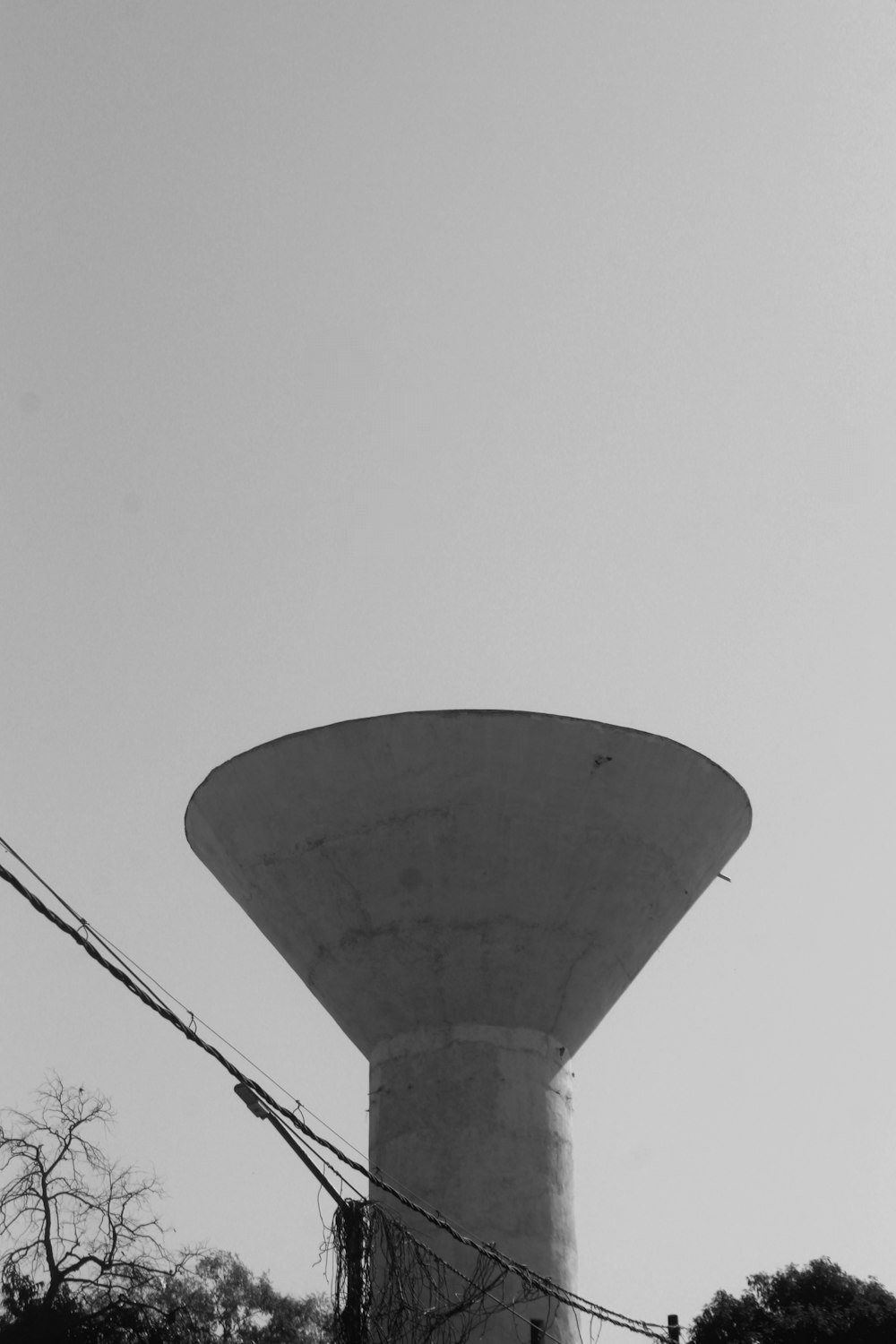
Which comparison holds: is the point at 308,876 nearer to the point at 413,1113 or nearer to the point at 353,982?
the point at 353,982

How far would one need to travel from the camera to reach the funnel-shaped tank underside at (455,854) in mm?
10922

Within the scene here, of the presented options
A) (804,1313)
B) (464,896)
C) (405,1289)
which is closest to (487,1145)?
(405,1289)

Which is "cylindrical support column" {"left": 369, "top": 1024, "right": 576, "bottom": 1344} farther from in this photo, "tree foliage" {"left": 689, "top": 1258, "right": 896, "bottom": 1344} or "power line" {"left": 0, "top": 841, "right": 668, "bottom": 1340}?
"tree foliage" {"left": 689, "top": 1258, "right": 896, "bottom": 1344}

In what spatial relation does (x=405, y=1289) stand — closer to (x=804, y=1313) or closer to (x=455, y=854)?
(x=455, y=854)

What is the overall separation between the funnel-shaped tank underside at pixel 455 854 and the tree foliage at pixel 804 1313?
63.1 ft

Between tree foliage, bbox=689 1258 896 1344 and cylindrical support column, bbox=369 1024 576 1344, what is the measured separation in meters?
19.1

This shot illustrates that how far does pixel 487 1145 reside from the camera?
10.6 meters

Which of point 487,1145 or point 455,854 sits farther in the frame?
point 455,854

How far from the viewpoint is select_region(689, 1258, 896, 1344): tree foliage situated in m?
27.7

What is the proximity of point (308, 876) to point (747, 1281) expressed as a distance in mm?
22289

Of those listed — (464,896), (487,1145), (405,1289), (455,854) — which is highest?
(455,854)

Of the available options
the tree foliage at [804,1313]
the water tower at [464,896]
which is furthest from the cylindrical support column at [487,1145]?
the tree foliage at [804,1313]

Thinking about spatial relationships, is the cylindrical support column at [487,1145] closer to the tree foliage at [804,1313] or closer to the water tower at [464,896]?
the water tower at [464,896]

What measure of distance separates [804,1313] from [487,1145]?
20.1 metres
